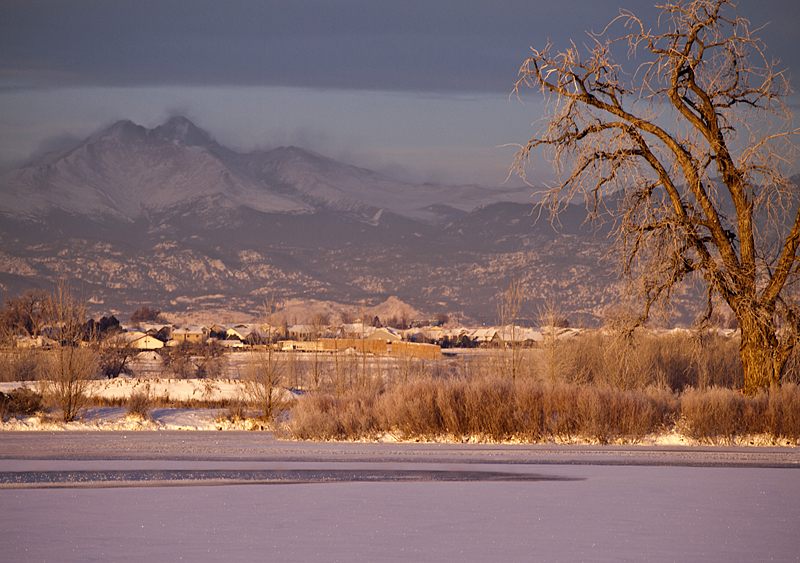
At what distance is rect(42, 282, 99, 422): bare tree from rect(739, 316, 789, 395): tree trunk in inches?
746

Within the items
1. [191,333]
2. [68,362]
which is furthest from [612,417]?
[191,333]

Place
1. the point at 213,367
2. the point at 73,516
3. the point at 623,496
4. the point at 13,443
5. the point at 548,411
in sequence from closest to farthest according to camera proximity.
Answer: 1. the point at 73,516
2. the point at 623,496
3. the point at 13,443
4. the point at 548,411
5. the point at 213,367

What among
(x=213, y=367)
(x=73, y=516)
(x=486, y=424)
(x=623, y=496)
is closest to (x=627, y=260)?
(x=486, y=424)

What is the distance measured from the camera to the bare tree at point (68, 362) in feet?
91.3

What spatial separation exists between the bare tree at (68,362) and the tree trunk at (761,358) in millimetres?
18942

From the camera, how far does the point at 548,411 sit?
1927 cm

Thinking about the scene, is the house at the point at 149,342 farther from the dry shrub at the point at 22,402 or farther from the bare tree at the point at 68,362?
the dry shrub at the point at 22,402

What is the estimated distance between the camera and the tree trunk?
1964 centimetres

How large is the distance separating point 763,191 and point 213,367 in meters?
63.6

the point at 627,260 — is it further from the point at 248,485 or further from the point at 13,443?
the point at 13,443

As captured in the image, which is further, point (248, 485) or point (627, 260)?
point (627, 260)

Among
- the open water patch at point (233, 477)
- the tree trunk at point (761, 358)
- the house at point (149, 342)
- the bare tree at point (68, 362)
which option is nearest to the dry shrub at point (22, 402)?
the bare tree at point (68, 362)

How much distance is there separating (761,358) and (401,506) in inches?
525

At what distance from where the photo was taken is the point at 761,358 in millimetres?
19875
